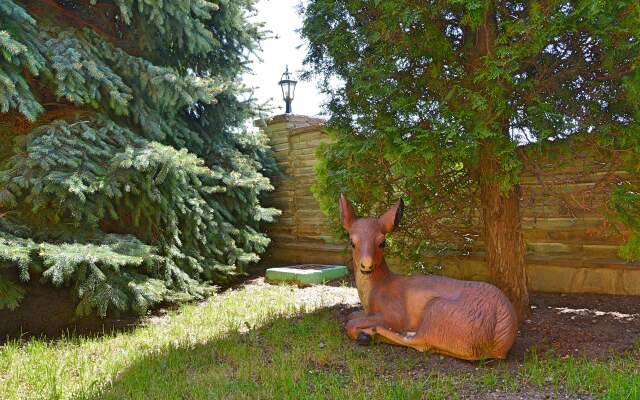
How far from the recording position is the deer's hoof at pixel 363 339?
11.8 ft

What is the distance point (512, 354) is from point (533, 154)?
150cm

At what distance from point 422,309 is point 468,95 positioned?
62.2 inches

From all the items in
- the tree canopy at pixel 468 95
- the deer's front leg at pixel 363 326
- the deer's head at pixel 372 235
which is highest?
the tree canopy at pixel 468 95

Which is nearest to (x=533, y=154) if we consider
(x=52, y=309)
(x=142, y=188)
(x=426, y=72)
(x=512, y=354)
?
(x=426, y=72)

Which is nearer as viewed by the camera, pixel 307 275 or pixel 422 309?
pixel 422 309

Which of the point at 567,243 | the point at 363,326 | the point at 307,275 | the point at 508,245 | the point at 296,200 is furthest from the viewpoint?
the point at 296,200

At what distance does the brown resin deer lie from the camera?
313 cm

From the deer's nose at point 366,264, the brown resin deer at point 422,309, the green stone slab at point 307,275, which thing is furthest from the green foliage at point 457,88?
the green stone slab at point 307,275

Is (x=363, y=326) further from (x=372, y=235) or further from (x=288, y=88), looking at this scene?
(x=288, y=88)

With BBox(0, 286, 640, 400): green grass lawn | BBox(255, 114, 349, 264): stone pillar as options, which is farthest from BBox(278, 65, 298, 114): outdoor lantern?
BBox(0, 286, 640, 400): green grass lawn

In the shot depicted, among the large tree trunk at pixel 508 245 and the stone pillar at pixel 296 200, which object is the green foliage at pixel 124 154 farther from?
the large tree trunk at pixel 508 245

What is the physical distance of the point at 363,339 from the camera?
3625 mm

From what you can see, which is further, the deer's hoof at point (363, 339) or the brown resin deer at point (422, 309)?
the deer's hoof at point (363, 339)

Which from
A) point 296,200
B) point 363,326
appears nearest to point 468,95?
point 363,326
